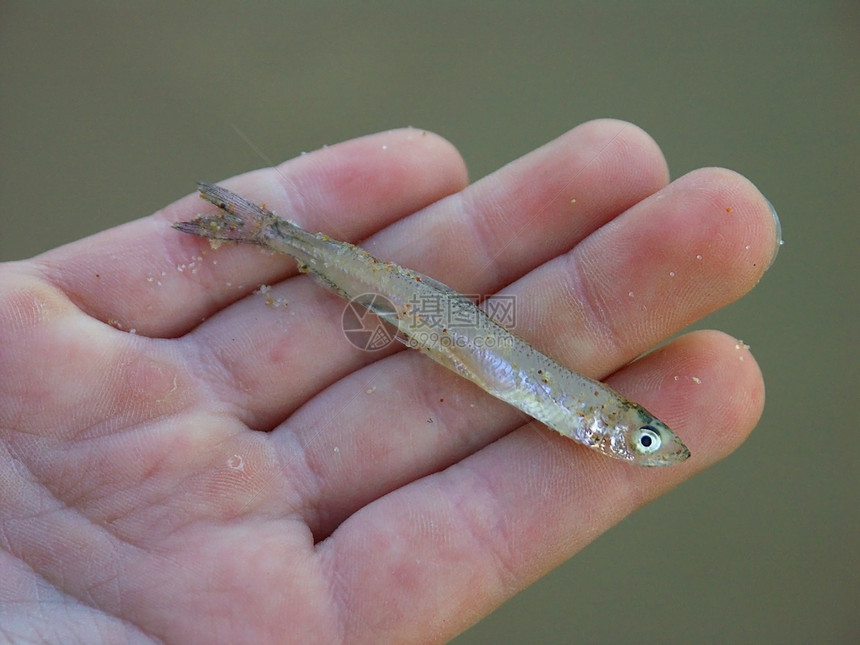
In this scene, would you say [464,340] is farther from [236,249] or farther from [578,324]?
[236,249]

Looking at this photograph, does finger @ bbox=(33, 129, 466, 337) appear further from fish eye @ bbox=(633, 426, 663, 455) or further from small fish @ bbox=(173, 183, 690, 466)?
fish eye @ bbox=(633, 426, 663, 455)

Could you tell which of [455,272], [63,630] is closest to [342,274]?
[455,272]

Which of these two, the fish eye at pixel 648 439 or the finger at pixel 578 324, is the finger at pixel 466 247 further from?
the fish eye at pixel 648 439

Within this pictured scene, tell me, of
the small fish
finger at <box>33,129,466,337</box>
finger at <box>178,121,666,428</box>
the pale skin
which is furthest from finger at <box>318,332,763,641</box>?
finger at <box>33,129,466,337</box>

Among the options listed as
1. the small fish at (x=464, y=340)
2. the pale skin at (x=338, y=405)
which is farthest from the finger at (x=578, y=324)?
the small fish at (x=464, y=340)

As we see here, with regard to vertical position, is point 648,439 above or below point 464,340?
below

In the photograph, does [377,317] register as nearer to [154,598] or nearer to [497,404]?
[497,404]

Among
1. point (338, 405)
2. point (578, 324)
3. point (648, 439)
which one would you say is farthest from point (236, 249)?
point (648, 439)
